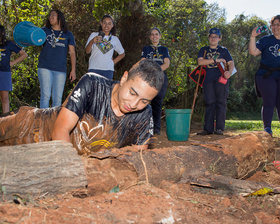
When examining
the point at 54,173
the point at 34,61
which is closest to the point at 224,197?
the point at 54,173

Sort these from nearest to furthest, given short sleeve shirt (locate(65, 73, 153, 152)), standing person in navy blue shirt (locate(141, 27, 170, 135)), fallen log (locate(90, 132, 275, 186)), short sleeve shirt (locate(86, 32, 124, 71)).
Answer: fallen log (locate(90, 132, 275, 186)), short sleeve shirt (locate(65, 73, 153, 152)), short sleeve shirt (locate(86, 32, 124, 71)), standing person in navy blue shirt (locate(141, 27, 170, 135))

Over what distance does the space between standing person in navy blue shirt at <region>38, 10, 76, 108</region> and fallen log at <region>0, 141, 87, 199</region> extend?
2.88 m

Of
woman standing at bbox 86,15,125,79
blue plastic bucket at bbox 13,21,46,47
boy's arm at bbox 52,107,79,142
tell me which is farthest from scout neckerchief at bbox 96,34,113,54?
boy's arm at bbox 52,107,79,142

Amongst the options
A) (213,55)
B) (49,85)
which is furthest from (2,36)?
(213,55)

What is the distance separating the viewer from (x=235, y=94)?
2289cm

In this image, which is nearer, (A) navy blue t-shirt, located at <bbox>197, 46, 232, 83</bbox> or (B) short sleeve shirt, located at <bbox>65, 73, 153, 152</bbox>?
(B) short sleeve shirt, located at <bbox>65, 73, 153, 152</bbox>

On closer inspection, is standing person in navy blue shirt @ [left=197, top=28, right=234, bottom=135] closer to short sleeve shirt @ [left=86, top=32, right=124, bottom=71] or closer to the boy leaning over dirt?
short sleeve shirt @ [left=86, top=32, right=124, bottom=71]

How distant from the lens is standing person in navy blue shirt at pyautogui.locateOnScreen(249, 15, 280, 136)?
4.75 meters

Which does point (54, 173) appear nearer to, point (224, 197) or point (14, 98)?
point (224, 197)

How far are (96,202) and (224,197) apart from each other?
99cm

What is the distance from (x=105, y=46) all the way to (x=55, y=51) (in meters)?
0.95

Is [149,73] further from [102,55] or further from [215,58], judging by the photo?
[215,58]

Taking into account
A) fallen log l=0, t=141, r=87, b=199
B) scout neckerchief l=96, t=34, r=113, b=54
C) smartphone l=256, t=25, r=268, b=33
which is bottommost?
fallen log l=0, t=141, r=87, b=199

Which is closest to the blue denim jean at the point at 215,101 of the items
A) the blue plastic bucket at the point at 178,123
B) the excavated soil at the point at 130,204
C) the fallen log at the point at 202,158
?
the blue plastic bucket at the point at 178,123
